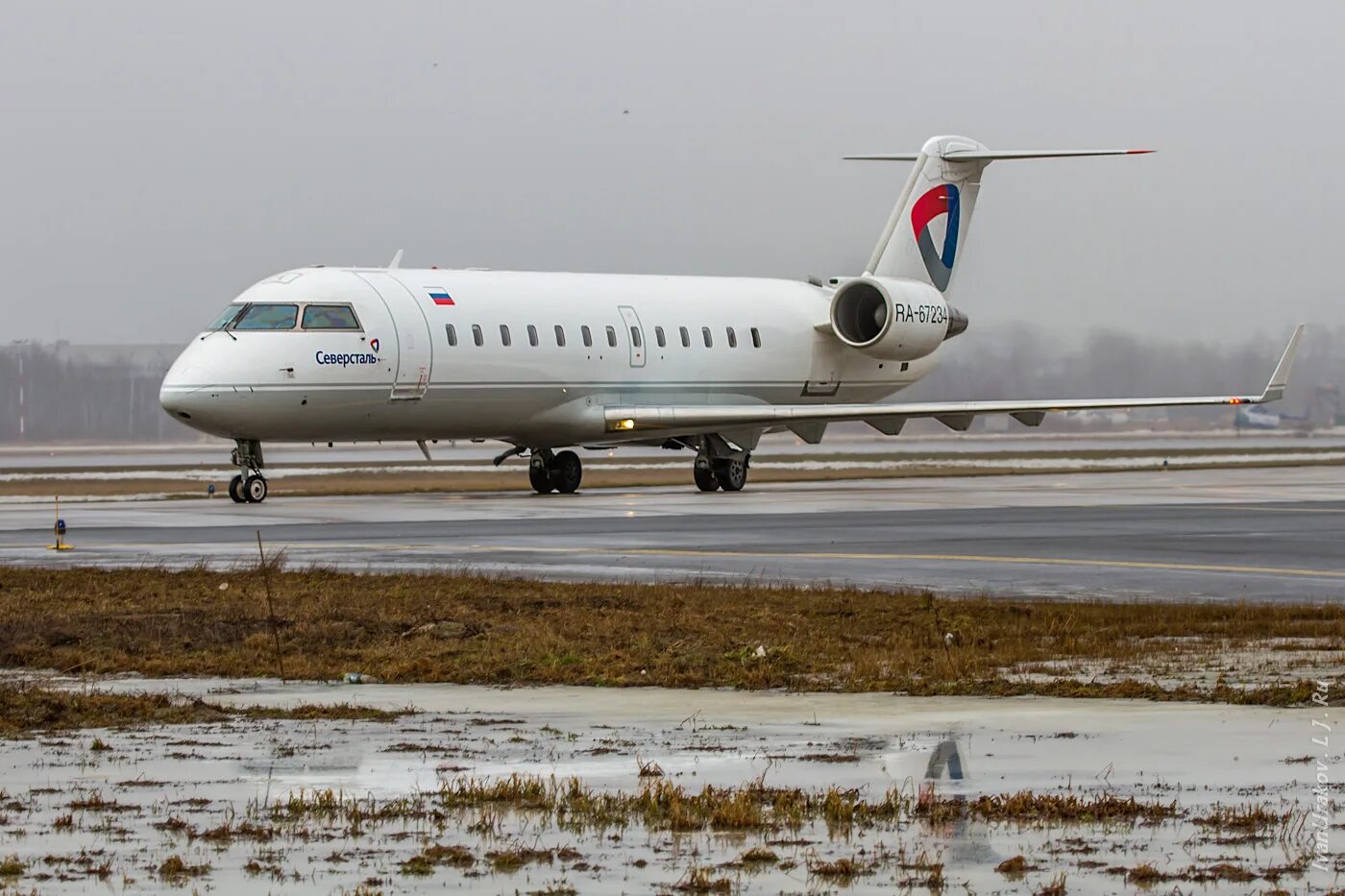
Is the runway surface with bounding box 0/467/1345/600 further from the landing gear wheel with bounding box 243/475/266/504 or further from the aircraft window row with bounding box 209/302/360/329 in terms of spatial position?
the aircraft window row with bounding box 209/302/360/329

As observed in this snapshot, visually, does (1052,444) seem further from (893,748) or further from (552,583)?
(893,748)

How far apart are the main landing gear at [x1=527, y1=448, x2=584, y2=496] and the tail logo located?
11.4 meters

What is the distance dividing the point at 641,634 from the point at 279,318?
68.7 feet

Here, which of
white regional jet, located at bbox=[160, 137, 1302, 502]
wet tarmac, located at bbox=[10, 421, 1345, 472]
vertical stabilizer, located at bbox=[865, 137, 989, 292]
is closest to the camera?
white regional jet, located at bbox=[160, 137, 1302, 502]

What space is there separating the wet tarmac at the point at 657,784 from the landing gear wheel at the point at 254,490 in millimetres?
23693

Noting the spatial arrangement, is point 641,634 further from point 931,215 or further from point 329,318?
point 931,215

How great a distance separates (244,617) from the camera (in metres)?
16.3

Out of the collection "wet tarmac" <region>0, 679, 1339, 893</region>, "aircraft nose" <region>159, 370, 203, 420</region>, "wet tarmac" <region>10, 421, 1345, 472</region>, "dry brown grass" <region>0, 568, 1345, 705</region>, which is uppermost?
"wet tarmac" <region>10, 421, 1345, 472</region>

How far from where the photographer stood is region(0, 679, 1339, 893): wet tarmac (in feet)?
24.0

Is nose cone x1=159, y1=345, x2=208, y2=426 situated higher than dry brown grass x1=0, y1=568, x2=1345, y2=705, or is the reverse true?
nose cone x1=159, y1=345, x2=208, y2=426

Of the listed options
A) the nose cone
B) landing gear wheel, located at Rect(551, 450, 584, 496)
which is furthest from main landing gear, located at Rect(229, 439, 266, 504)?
landing gear wheel, located at Rect(551, 450, 584, 496)

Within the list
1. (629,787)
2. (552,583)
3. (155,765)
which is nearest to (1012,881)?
(629,787)

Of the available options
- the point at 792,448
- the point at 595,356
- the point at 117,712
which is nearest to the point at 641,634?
the point at 117,712

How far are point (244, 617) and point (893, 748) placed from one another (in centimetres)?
787
